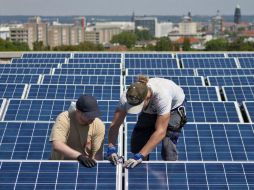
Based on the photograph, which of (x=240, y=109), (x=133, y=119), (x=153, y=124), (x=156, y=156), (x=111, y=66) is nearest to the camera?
(x=153, y=124)

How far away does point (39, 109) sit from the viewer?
12422 mm

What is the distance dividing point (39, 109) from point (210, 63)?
13.6 meters

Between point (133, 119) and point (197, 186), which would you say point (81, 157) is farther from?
point (133, 119)

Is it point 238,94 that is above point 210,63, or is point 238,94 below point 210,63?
below

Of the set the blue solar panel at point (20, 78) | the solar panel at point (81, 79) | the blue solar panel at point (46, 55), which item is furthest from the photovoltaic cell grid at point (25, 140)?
the blue solar panel at point (46, 55)

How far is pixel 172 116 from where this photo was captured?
7824 mm

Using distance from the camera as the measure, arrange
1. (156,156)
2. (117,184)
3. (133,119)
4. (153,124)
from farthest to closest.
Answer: (133,119) < (156,156) < (153,124) < (117,184)

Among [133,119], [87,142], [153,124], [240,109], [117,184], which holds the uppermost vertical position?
[240,109]

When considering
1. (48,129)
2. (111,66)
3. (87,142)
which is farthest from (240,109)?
(111,66)

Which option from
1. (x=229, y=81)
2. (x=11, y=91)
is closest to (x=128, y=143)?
(x=11, y=91)

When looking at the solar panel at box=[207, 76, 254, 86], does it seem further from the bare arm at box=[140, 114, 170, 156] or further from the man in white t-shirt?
the bare arm at box=[140, 114, 170, 156]

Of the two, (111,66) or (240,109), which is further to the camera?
(111,66)

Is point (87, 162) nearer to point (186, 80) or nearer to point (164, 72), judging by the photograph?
point (186, 80)

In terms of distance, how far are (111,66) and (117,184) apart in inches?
668
